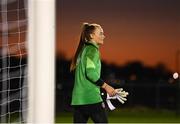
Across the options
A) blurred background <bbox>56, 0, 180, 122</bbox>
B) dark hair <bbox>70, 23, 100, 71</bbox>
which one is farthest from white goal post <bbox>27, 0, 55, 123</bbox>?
blurred background <bbox>56, 0, 180, 122</bbox>

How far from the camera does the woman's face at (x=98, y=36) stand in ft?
9.03

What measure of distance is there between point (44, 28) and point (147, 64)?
2.01 m

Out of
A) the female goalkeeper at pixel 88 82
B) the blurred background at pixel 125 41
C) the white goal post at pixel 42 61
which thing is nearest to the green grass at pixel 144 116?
the blurred background at pixel 125 41

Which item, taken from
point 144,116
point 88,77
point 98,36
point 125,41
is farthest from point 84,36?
point 144,116

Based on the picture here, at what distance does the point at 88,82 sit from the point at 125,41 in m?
1.10

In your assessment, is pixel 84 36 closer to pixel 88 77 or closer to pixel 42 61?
pixel 88 77

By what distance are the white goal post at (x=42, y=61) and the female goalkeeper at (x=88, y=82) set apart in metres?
0.21

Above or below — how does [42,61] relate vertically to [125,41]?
below

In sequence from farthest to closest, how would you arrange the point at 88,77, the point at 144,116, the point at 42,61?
the point at 144,116
the point at 88,77
the point at 42,61

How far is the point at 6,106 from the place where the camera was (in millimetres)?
2883

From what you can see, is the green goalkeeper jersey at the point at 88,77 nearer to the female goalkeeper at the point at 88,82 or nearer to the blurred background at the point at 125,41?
the female goalkeeper at the point at 88,82

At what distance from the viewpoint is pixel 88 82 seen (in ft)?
8.82

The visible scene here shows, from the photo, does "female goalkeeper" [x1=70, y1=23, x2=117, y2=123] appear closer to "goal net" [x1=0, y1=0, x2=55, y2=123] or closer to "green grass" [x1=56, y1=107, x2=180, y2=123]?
"goal net" [x1=0, y1=0, x2=55, y2=123]

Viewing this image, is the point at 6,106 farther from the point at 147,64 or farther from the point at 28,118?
the point at 147,64
